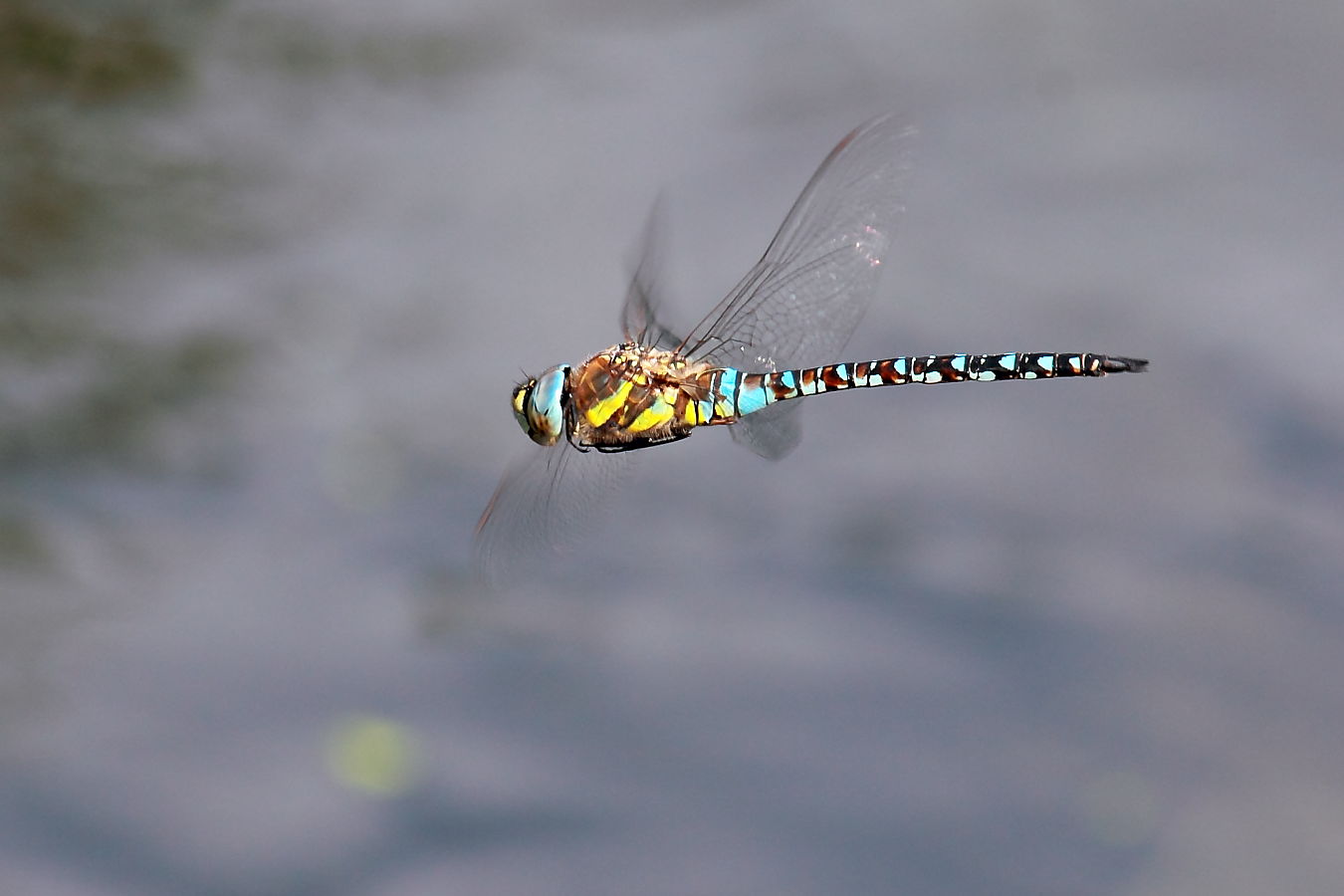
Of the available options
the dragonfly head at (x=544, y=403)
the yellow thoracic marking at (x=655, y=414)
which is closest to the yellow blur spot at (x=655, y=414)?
the yellow thoracic marking at (x=655, y=414)

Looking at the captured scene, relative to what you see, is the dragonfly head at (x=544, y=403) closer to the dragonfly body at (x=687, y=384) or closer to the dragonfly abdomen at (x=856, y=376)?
the dragonfly body at (x=687, y=384)

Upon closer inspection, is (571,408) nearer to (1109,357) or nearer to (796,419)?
(796,419)

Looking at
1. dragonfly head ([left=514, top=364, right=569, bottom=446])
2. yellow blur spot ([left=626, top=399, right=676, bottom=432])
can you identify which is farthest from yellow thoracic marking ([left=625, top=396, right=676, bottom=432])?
dragonfly head ([left=514, top=364, right=569, bottom=446])

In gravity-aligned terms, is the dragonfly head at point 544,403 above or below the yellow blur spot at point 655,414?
below

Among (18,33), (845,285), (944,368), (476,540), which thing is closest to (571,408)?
(476,540)

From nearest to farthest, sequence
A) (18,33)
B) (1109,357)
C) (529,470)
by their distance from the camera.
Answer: (1109,357), (529,470), (18,33)

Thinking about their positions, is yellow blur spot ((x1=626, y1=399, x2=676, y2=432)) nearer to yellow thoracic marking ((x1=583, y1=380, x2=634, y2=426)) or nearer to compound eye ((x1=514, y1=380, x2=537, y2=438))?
yellow thoracic marking ((x1=583, y1=380, x2=634, y2=426))
